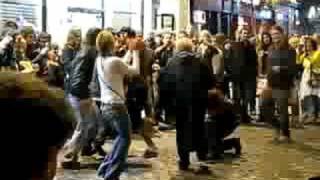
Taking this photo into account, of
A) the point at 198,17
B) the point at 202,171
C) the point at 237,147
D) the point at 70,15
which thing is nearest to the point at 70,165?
the point at 202,171

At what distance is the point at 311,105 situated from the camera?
14.6 meters

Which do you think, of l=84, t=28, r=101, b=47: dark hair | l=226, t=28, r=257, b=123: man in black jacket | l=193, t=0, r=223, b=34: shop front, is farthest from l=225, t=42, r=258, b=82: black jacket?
l=193, t=0, r=223, b=34: shop front

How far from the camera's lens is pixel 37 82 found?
1.63m

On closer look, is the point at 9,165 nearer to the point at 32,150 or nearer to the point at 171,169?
the point at 32,150

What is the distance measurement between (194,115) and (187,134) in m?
0.26

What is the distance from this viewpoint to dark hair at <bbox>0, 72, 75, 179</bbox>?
1.54 m

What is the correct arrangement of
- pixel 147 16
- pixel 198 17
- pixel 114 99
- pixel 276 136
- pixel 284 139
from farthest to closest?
1. pixel 198 17
2. pixel 147 16
3. pixel 276 136
4. pixel 284 139
5. pixel 114 99

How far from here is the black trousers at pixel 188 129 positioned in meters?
8.78

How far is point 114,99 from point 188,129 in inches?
65.5

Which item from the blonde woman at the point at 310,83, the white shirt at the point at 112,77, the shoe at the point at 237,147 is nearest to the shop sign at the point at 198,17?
the blonde woman at the point at 310,83

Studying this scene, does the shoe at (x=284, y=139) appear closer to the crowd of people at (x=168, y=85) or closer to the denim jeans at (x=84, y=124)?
the crowd of people at (x=168, y=85)

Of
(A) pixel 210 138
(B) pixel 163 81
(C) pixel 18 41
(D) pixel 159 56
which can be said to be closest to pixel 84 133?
(B) pixel 163 81

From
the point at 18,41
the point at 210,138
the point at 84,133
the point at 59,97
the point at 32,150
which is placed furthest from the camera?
the point at 18,41

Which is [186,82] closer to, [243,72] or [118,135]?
[118,135]
